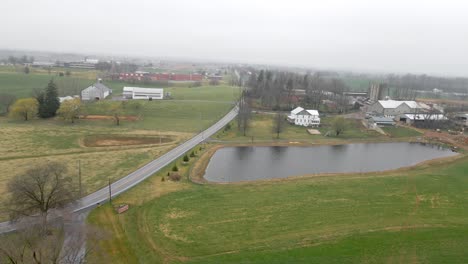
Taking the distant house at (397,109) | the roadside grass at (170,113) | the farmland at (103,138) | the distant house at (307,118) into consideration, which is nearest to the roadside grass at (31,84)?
the roadside grass at (170,113)

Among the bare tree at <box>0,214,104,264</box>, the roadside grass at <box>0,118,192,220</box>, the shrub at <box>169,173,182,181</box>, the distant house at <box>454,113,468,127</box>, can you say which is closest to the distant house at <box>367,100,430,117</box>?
the distant house at <box>454,113,468,127</box>

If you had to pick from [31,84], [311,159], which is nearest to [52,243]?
[311,159]

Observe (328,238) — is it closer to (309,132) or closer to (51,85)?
(309,132)

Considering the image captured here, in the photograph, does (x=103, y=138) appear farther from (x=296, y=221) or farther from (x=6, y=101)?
(x=296, y=221)

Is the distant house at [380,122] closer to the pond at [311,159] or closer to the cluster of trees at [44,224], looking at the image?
the pond at [311,159]

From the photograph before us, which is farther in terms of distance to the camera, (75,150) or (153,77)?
(153,77)
